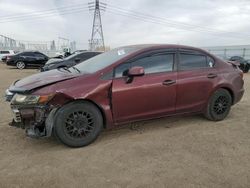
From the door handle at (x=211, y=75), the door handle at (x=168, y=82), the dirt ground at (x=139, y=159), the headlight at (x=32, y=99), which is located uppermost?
the door handle at (x=211, y=75)

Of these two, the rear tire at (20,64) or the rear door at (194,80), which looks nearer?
the rear door at (194,80)

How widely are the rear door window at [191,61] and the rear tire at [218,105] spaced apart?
62 cm

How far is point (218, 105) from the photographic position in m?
4.88

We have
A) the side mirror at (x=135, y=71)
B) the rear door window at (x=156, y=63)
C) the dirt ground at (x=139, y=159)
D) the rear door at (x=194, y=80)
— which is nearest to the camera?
the dirt ground at (x=139, y=159)

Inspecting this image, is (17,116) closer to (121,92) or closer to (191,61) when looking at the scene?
(121,92)

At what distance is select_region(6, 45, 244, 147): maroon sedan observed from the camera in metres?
3.56

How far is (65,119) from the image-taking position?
359 centimetres

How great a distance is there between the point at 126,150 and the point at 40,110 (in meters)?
1.34

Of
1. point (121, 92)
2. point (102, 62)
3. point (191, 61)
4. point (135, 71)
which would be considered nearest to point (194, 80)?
point (191, 61)

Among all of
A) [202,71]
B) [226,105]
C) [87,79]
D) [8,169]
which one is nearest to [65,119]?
[87,79]

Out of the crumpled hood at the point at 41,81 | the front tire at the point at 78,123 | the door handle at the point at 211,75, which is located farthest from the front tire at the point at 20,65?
the door handle at the point at 211,75

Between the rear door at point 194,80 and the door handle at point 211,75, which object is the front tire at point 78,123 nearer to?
the rear door at point 194,80

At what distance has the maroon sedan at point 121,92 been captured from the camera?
3.56 m

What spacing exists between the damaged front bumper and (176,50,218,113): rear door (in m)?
2.16
